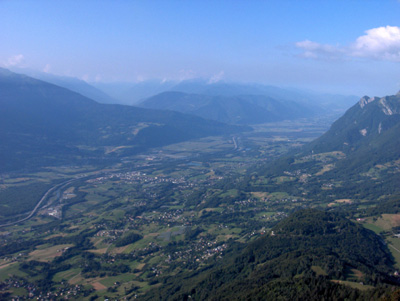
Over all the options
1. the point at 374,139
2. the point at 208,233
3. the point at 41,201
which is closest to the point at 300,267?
the point at 208,233

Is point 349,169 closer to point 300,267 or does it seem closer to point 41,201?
point 300,267

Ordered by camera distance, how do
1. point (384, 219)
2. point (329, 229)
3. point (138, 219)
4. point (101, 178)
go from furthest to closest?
point (101, 178), point (138, 219), point (384, 219), point (329, 229)

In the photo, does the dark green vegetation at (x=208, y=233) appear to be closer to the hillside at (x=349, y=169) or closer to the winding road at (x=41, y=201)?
the hillside at (x=349, y=169)

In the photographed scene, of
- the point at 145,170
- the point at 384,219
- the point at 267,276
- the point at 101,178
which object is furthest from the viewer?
the point at 145,170

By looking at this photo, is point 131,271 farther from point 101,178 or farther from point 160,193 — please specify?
point 101,178

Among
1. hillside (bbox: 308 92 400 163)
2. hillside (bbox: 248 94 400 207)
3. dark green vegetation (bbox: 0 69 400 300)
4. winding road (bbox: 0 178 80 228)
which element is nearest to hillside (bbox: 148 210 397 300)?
dark green vegetation (bbox: 0 69 400 300)

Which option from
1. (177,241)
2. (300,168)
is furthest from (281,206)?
Answer: (300,168)
